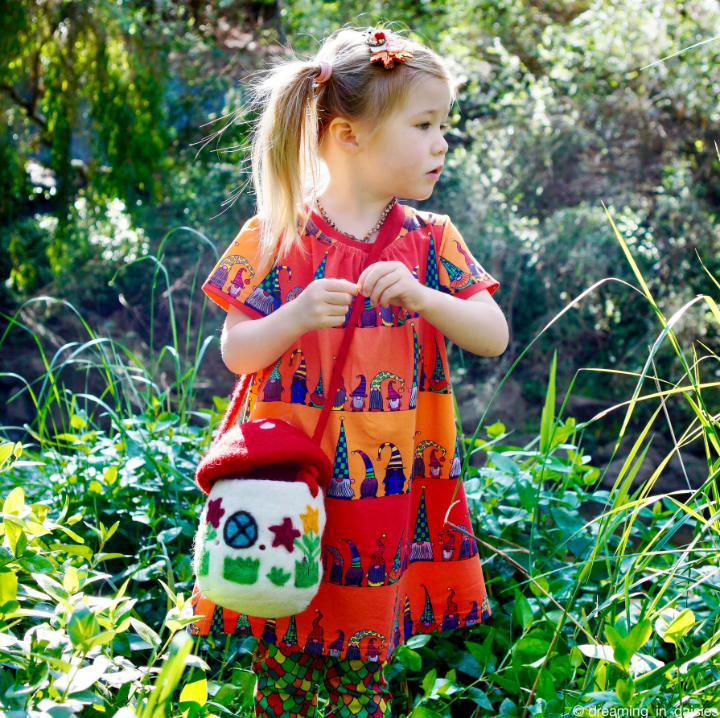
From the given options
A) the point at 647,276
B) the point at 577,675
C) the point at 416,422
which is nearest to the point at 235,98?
the point at 647,276

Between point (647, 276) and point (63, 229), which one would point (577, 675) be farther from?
point (63, 229)

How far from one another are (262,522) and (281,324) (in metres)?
0.35

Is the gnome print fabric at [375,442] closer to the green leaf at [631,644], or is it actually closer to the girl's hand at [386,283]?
the girl's hand at [386,283]

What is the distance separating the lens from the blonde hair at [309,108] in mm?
1354

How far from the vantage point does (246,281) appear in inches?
54.6

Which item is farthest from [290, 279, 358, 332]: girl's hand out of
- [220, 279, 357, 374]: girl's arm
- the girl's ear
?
the girl's ear

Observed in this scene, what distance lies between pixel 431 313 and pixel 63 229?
3.64 metres

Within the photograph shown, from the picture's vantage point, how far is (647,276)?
4125 mm

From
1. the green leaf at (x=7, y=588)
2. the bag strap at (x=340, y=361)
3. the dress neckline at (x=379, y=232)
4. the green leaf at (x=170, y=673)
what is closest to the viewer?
the green leaf at (x=170, y=673)

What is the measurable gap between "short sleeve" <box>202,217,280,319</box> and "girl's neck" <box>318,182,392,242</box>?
16 centimetres

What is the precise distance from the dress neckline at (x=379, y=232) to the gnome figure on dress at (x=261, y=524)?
426mm

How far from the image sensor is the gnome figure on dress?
1.08 m

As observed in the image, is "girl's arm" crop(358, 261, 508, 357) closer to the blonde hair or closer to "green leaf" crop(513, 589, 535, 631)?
the blonde hair

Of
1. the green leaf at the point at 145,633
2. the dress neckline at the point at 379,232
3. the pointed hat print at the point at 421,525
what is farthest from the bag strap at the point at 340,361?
the green leaf at the point at 145,633
